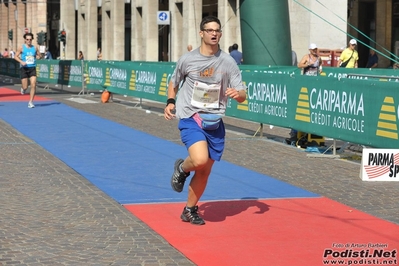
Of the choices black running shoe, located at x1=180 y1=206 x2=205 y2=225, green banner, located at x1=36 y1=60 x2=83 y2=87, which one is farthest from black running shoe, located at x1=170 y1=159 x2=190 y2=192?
green banner, located at x1=36 y1=60 x2=83 y2=87

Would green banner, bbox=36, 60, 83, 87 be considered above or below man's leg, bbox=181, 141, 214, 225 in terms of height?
above

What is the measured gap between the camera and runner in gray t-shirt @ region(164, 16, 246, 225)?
28.0 ft

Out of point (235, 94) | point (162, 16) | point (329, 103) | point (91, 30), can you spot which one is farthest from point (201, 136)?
point (91, 30)

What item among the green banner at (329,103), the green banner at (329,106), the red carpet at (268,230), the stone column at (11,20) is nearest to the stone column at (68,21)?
the stone column at (11,20)

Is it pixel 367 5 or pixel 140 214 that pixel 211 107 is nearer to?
pixel 140 214

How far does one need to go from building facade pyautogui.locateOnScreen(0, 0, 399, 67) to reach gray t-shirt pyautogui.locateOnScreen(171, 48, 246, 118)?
14.8 m

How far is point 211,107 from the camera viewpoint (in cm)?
860

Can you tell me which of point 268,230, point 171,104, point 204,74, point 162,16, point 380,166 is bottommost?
point 268,230

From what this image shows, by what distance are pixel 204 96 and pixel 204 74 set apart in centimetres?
20

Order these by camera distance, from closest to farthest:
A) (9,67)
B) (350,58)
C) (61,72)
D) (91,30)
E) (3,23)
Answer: (350,58) < (61,72) < (9,67) < (91,30) < (3,23)

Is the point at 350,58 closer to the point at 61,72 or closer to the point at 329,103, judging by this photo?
the point at 329,103

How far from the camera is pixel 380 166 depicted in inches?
472

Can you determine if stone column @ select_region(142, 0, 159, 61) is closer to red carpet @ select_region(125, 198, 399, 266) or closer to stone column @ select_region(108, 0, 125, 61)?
stone column @ select_region(108, 0, 125, 61)

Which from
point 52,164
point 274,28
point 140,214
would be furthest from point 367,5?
point 140,214
